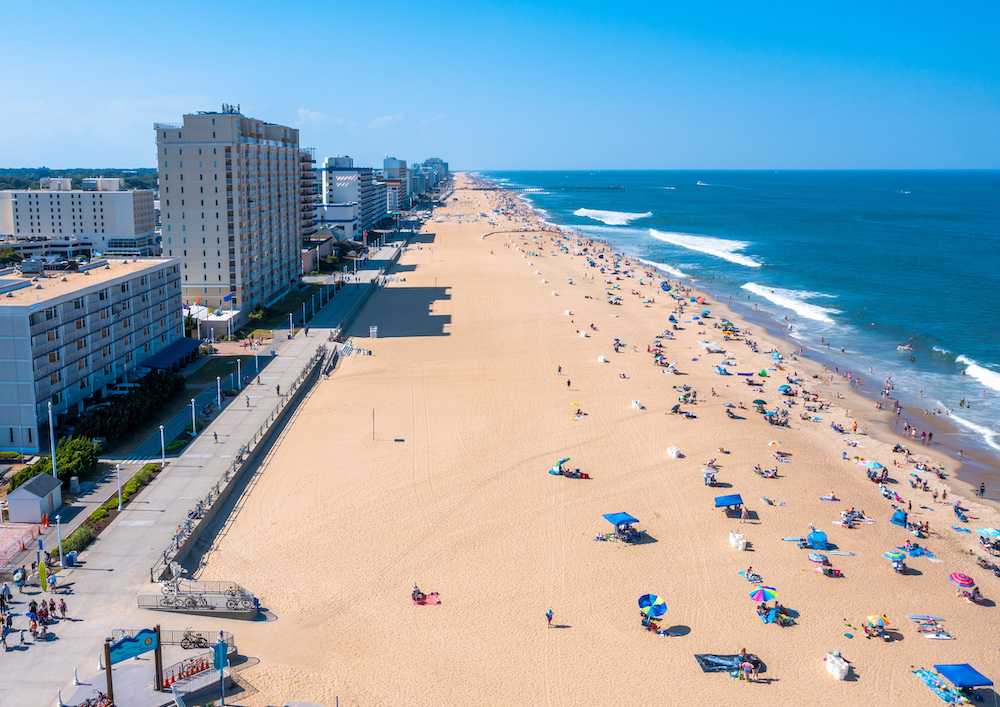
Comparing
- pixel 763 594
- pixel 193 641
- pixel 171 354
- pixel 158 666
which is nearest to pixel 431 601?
pixel 193 641

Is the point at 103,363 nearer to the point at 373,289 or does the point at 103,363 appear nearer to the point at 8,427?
the point at 8,427

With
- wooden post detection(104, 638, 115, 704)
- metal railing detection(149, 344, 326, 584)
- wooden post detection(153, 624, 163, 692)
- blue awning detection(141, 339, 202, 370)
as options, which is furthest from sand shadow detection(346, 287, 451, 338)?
wooden post detection(104, 638, 115, 704)

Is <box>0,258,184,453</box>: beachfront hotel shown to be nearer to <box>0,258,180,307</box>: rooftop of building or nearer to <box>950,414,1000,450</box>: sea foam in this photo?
<box>0,258,180,307</box>: rooftop of building

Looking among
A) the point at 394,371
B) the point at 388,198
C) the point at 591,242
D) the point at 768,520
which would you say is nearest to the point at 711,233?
the point at 591,242

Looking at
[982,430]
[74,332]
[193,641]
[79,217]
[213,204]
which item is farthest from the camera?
[79,217]

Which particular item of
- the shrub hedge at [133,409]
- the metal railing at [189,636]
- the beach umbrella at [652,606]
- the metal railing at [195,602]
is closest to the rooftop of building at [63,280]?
the shrub hedge at [133,409]

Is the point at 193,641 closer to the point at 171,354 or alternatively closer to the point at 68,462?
the point at 68,462

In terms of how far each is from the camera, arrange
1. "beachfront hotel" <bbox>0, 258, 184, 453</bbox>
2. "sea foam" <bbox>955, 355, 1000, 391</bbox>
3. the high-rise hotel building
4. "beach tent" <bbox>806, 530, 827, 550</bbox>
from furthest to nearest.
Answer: the high-rise hotel building < "sea foam" <bbox>955, 355, 1000, 391</bbox> < "beachfront hotel" <bbox>0, 258, 184, 453</bbox> < "beach tent" <bbox>806, 530, 827, 550</bbox>
